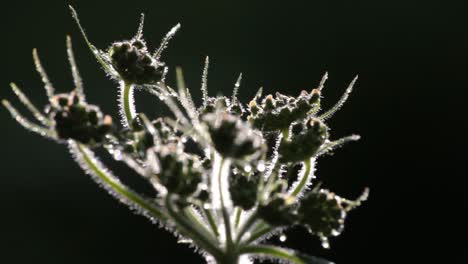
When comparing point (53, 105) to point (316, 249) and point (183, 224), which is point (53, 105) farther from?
point (316, 249)

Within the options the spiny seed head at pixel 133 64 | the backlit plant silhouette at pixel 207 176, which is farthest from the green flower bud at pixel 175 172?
the spiny seed head at pixel 133 64

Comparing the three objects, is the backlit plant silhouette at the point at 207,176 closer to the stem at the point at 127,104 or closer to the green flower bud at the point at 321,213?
the green flower bud at the point at 321,213

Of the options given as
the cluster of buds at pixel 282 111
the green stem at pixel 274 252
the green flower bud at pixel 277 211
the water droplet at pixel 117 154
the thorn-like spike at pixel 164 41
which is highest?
the thorn-like spike at pixel 164 41

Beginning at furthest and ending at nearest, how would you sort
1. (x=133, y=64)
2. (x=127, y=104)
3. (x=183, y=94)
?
(x=133, y=64)
(x=127, y=104)
(x=183, y=94)

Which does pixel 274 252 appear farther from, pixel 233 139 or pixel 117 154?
pixel 117 154

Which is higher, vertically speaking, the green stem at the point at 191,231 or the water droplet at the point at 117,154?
the water droplet at the point at 117,154

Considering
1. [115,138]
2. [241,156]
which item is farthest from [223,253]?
[115,138]

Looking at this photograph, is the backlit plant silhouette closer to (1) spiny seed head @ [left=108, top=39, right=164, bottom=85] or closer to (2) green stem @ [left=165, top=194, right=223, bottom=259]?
(2) green stem @ [left=165, top=194, right=223, bottom=259]

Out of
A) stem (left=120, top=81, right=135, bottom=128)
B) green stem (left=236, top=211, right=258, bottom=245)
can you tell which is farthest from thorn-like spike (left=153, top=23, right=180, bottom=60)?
green stem (left=236, top=211, right=258, bottom=245)

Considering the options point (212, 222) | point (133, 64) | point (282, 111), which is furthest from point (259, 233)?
point (133, 64)
